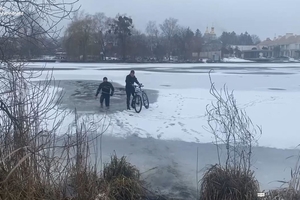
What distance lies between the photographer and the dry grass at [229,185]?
5434 millimetres

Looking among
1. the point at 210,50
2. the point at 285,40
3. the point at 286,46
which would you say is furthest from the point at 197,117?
the point at 285,40

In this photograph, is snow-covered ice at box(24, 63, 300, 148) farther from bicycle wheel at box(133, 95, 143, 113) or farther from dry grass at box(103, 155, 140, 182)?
dry grass at box(103, 155, 140, 182)

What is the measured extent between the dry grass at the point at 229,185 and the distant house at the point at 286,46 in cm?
10819

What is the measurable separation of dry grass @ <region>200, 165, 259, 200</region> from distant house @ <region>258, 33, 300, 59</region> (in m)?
108

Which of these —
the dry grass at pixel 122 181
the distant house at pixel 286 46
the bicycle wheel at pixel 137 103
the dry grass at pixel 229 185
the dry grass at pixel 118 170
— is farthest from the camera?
the distant house at pixel 286 46

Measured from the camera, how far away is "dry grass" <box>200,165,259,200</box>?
17.8 feet

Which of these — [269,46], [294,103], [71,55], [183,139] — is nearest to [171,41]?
[71,55]

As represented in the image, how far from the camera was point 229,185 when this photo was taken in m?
5.50

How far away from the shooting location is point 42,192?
436 cm

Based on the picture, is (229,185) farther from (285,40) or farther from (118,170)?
(285,40)

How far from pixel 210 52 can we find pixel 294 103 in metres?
76.7

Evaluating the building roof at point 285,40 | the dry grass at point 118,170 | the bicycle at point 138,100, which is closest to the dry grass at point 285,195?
the dry grass at point 118,170

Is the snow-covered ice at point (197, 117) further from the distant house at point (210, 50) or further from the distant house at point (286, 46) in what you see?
the distant house at point (286, 46)

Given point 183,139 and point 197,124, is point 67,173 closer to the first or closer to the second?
point 183,139
